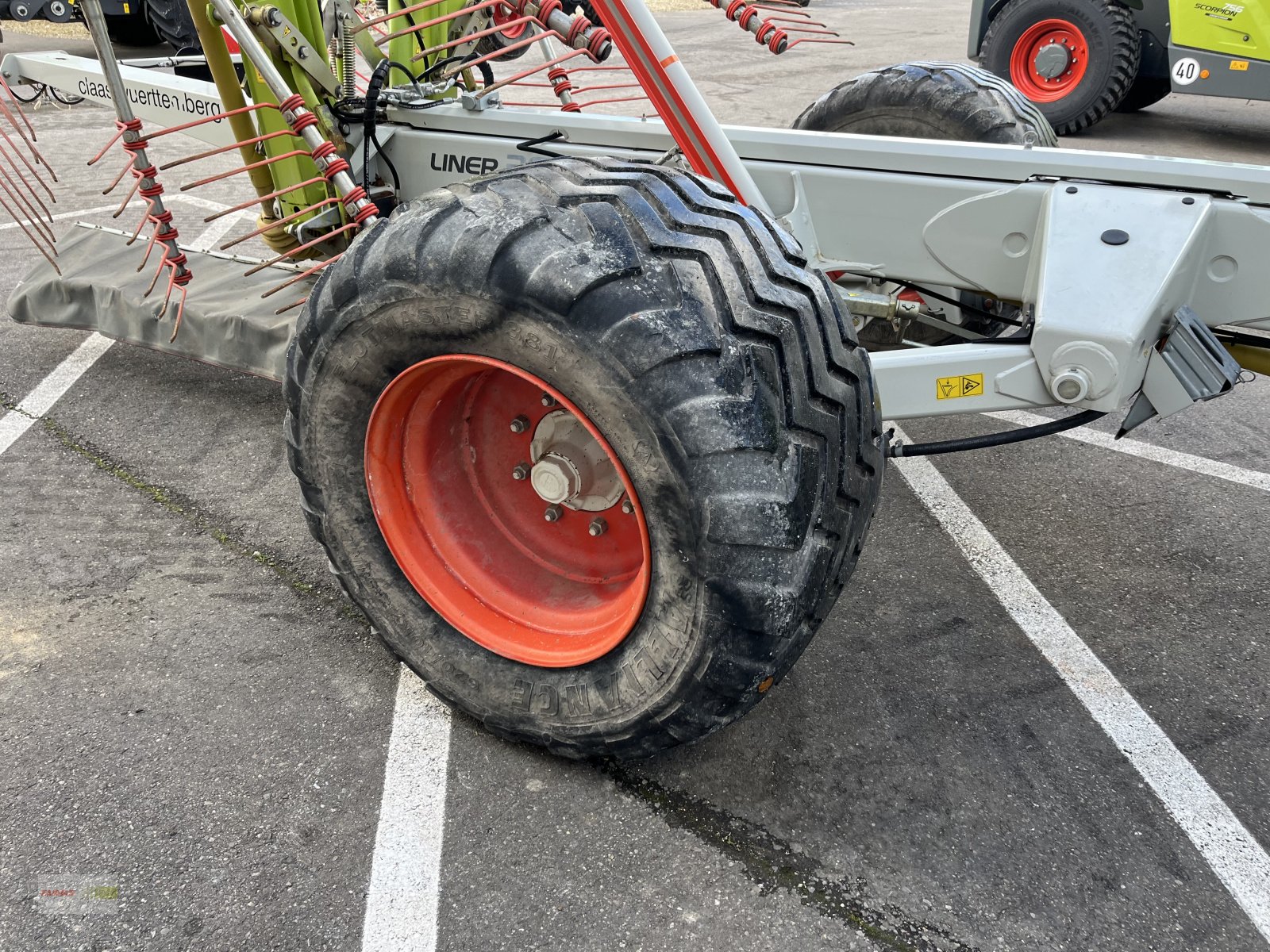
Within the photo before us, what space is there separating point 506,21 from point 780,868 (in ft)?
10.4

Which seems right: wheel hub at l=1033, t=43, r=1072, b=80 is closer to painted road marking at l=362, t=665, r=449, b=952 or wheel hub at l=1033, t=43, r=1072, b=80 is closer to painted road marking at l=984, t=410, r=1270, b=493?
painted road marking at l=984, t=410, r=1270, b=493

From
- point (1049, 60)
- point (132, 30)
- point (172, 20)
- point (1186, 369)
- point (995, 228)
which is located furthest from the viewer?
point (132, 30)

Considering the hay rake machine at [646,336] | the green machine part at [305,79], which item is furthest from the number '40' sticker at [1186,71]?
the green machine part at [305,79]

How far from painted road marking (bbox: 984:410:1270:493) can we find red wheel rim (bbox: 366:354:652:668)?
183 centimetres

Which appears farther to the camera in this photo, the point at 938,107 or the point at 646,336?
the point at 938,107

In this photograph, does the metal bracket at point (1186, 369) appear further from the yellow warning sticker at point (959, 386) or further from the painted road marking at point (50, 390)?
the painted road marking at point (50, 390)

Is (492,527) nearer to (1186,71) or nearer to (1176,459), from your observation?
(1176,459)

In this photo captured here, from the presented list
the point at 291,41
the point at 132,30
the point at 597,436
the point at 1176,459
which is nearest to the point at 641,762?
the point at 597,436

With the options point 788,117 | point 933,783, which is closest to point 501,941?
point 933,783

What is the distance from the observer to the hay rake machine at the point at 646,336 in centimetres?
205

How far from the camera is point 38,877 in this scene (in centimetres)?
224

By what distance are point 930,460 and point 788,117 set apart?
7342 millimetres

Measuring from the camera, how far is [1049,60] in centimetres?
927

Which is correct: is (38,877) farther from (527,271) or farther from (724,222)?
(724,222)
